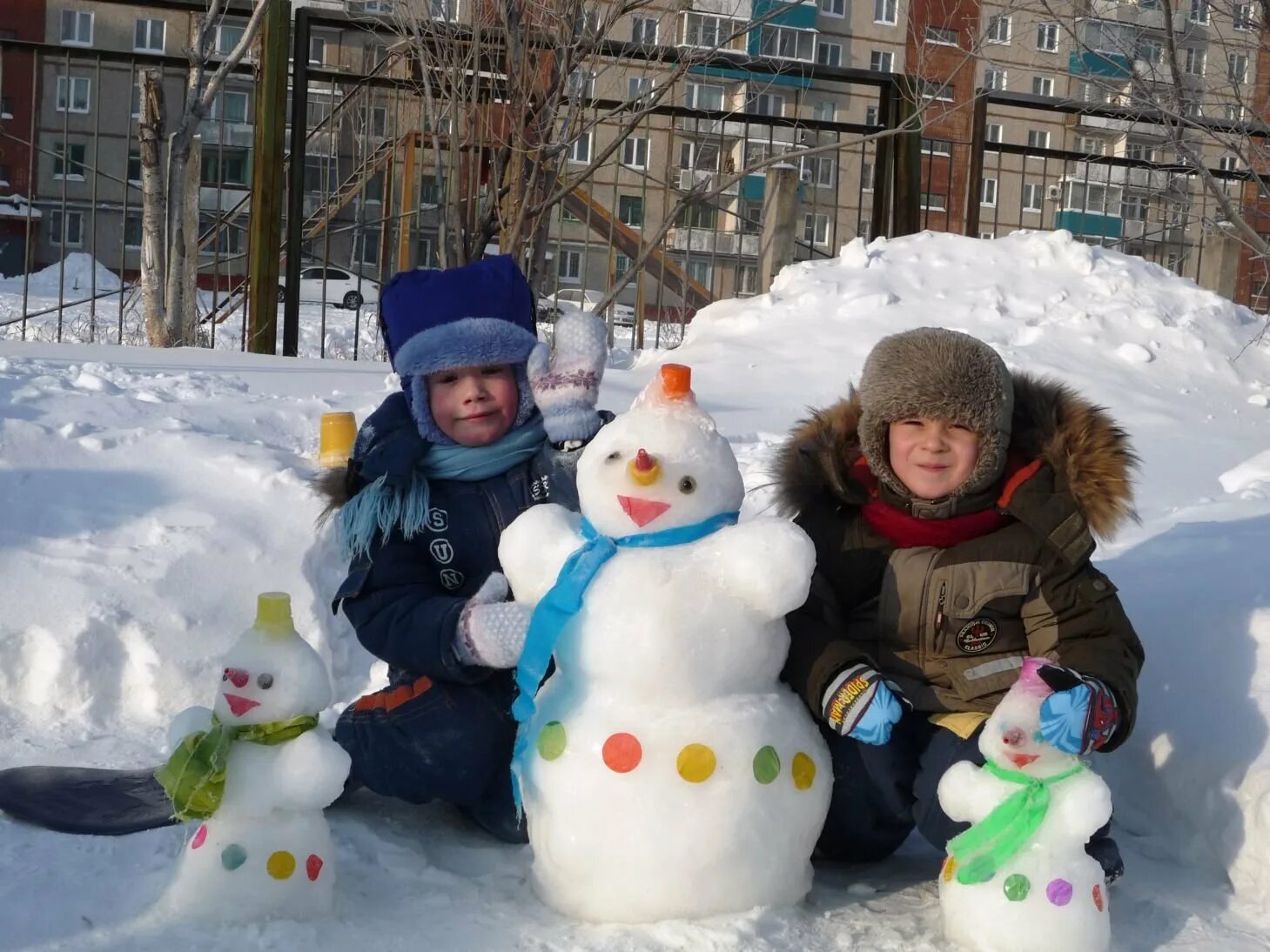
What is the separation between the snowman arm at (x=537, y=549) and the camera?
7.06ft

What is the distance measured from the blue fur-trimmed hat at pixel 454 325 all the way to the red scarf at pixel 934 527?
0.76m

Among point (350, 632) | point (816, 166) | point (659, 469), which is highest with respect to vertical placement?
point (816, 166)

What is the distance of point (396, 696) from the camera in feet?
8.52

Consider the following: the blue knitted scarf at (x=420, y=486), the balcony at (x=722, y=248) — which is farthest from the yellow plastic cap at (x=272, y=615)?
the balcony at (x=722, y=248)

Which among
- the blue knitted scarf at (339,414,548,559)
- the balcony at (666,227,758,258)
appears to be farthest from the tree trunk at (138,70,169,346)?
the blue knitted scarf at (339,414,548,559)

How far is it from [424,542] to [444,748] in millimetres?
395

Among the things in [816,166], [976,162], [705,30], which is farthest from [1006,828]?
[816,166]

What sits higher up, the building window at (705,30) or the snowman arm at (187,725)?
the building window at (705,30)

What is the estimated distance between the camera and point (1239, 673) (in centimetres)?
251

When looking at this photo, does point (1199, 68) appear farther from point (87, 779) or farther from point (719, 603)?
point (87, 779)

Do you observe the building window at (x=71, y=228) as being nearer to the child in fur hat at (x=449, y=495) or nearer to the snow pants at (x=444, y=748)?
the child in fur hat at (x=449, y=495)

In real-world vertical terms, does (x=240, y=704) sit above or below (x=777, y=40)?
below

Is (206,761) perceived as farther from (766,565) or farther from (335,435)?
(335,435)

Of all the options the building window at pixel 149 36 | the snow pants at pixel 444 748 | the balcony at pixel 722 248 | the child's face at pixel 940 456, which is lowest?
the snow pants at pixel 444 748
